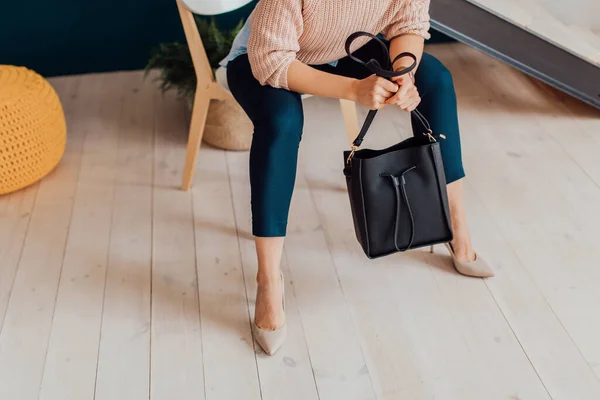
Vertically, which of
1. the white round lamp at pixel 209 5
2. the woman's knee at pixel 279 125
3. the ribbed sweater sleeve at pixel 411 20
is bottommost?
the woman's knee at pixel 279 125

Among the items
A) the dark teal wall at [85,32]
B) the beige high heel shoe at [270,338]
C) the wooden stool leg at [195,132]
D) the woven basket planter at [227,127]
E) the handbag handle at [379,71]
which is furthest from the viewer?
the dark teal wall at [85,32]

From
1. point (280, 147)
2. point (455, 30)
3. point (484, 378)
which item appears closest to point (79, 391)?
point (280, 147)

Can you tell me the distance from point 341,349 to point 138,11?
1735 mm

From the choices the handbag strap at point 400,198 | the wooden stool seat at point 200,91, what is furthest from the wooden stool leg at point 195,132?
Result: the handbag strap at point 400,198

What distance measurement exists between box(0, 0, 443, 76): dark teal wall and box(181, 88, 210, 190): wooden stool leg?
866mm

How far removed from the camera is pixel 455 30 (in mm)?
2191

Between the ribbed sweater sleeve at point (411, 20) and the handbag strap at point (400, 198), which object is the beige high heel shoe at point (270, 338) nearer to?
the handbag strap at point (400, 198)

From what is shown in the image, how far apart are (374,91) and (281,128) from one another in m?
0.22

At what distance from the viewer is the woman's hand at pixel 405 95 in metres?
1.46

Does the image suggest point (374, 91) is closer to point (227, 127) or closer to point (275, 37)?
point (275, 37)

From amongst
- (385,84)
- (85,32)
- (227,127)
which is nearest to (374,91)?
(385,84)

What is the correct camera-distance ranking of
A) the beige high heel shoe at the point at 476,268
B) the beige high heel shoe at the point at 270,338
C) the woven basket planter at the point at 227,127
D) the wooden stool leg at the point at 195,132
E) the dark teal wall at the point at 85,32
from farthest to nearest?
the dark teal wall at the point at 85,32, the woven basket planter at the point at 227,127, the wooden stool leg at the point at 195,132, the beige high heel shoe at the point at 476,268, the beige high heel shoe at the point at 270,338

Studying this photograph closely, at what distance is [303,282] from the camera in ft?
5.69

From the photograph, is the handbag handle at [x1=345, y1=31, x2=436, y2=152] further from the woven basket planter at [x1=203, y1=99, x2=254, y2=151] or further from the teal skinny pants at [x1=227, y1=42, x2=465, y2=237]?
the woven basket planter at [x1=203, y1=99, x2=254, y2=151]
